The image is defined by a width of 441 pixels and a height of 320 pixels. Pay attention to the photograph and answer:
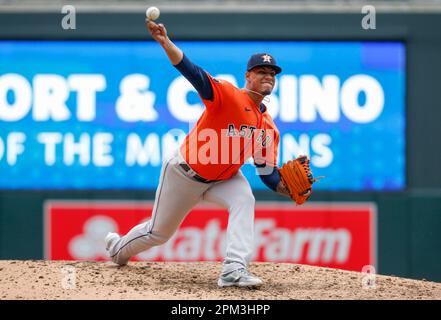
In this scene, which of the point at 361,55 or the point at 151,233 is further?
the point at 361,55

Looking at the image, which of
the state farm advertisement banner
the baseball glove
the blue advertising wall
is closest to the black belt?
the baseball glove

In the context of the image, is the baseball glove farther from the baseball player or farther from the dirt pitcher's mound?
the dirt pitcher's mound

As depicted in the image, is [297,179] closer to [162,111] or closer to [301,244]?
[301,244]

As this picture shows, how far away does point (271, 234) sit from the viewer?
25.9ft

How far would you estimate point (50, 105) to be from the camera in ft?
27.0

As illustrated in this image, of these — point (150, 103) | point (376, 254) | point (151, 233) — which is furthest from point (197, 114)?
point (151, 233)

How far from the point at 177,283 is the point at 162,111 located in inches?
129

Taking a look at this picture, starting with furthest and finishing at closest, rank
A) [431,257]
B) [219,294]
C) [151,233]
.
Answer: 1. [431,257]
2. [151,233]
3. [219,294]

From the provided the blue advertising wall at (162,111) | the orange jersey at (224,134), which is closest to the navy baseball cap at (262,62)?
the orange jersey at (224,134)

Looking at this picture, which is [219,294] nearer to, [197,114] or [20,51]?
[197,114]

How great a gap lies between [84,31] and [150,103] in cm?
89

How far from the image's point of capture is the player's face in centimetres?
505

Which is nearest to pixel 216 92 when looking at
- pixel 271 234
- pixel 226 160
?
pixel 226 160

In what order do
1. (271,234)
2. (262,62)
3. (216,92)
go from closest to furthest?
(216,92), (262,62), (271,234)
